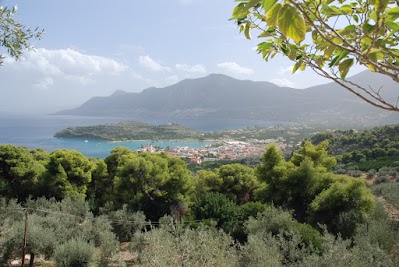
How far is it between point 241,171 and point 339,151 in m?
24.9

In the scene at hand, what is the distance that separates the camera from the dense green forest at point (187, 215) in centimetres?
592

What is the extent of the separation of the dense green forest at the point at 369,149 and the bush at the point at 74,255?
67.8ft

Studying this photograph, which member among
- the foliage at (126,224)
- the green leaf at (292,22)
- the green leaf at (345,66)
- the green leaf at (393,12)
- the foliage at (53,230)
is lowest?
the foliage at (126,224)

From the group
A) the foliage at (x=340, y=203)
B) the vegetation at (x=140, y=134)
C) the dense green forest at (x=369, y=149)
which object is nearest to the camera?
the foliage at (x=340, y=203)

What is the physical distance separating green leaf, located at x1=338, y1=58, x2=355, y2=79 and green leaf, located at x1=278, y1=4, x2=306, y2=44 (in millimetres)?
476

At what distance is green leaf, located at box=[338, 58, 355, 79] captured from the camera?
1162mm

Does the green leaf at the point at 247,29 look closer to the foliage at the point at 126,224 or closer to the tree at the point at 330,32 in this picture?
the tree at the point at 330,32

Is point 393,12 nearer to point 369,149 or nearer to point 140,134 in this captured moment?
point 369,149

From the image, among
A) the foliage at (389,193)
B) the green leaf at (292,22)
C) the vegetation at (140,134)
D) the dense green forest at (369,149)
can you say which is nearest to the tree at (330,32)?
the green leaf at (292,22)

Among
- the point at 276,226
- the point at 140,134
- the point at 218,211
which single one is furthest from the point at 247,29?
the point at 140,134

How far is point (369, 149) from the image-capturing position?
30.2 meters

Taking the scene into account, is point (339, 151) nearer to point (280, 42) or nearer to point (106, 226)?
point (106, 226)

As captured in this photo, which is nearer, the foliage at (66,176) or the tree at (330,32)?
the tree at (330,32)

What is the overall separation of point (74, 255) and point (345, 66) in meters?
8.13
